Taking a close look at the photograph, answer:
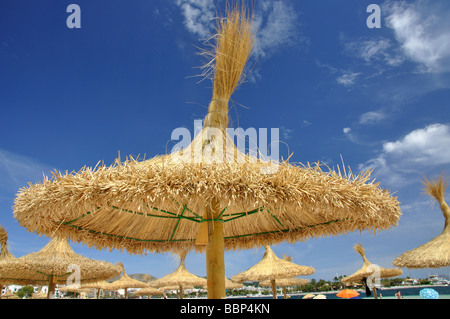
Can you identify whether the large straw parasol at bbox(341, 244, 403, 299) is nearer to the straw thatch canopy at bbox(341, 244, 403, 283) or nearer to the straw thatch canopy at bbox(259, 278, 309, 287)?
the straw thatch canopy at bbox(341, 244, 403, 283)

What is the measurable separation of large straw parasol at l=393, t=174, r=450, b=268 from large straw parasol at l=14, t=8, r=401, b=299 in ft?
19.8

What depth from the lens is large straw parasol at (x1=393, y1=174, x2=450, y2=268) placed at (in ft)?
24.7

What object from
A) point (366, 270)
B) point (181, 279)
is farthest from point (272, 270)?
point (366, 270)

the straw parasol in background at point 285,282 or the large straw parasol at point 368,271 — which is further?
the straw parasol in background at point 285,282

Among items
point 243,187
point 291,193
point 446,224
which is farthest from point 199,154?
point 446,224

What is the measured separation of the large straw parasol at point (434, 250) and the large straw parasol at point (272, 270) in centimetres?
304

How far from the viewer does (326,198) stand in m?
2.10

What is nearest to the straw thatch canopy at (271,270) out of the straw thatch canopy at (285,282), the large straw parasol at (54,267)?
the straw thatch canopy at (285,282)

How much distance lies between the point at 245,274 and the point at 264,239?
725 centimetres

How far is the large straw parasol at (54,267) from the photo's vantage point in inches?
275

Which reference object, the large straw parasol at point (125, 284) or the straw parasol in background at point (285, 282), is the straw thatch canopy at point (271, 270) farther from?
the large straw parasol at point (125, 284)

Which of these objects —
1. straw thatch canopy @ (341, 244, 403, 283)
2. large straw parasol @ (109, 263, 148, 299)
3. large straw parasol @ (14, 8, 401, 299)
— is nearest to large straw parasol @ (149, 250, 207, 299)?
large straw parasol @ (109, 263, 148, 299)
